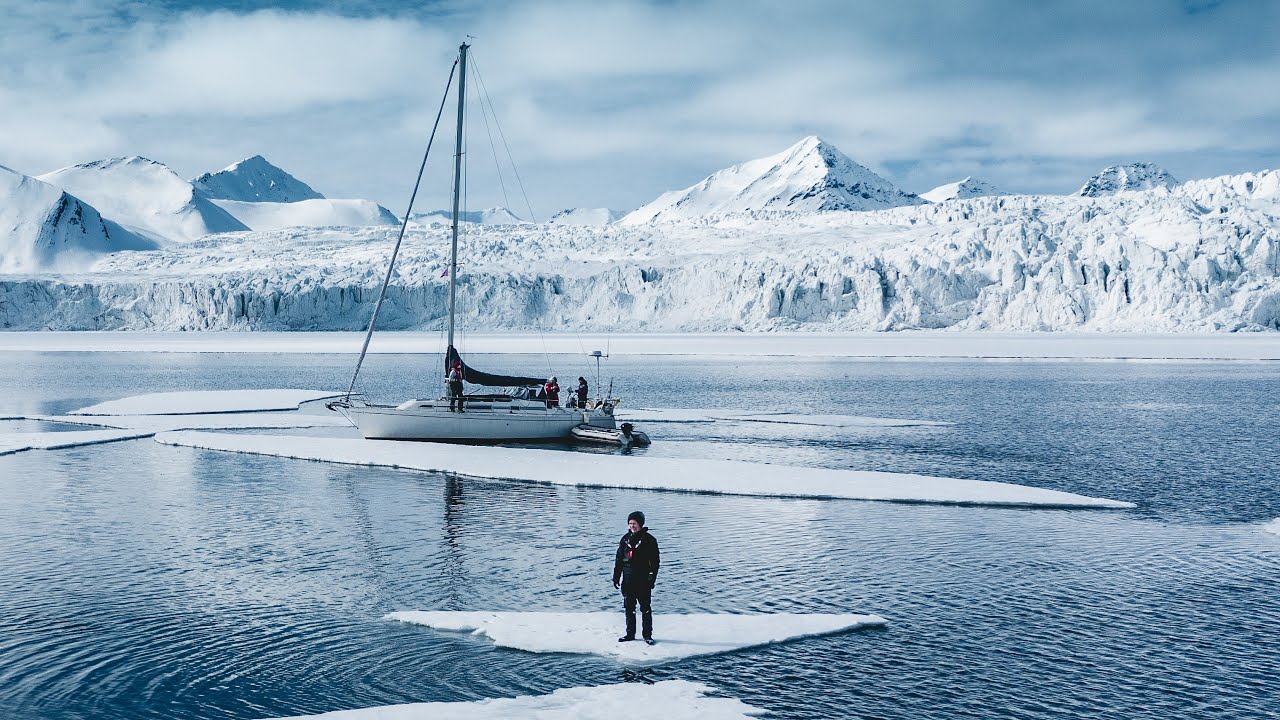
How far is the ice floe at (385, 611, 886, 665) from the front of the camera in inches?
460

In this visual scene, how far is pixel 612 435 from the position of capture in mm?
29875

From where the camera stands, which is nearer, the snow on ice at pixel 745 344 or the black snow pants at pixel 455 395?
the black snow pants at pixel 455 395

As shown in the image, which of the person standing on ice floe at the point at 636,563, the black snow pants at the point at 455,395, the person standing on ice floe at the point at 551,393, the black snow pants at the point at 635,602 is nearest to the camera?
the person standing on ice floe at the point at 636,563

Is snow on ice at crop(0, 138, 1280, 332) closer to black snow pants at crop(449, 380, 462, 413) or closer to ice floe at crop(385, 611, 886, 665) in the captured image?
black snow pants at crop(449, 380, 462, 413)

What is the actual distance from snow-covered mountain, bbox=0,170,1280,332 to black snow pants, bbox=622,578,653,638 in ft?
316

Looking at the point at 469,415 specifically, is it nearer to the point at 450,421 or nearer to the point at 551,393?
the point at 450,421

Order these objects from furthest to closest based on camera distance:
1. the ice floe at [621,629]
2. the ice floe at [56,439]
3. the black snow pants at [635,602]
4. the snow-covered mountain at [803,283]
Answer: the snow-covered mountain at [803,283] < the ice floe at [56,439] < the ice floe at [621,629] < the black snow pants at [635,602]

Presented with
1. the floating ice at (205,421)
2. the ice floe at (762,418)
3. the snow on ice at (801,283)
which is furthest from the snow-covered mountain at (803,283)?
the floating ice at (205,421)

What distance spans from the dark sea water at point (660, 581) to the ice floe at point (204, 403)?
8744mm

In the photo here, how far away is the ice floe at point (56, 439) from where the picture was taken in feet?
92.0

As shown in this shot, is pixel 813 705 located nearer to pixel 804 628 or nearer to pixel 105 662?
pixel 804 628

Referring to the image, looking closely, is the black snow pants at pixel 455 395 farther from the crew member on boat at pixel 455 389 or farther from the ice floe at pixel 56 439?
the ice floe at pixel 56 439

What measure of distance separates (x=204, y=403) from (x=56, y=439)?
1167 centimetres

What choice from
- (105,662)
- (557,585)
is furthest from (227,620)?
(557,585)
